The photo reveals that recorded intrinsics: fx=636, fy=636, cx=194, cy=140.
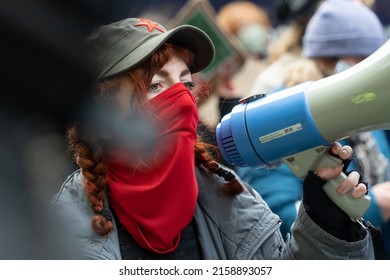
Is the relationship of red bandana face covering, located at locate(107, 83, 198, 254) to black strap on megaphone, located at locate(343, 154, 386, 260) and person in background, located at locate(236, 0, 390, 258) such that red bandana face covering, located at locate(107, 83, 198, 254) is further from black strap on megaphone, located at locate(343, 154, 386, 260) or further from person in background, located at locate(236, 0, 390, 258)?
black strap on megaphone, located at locate(343, 154, 386, 260)

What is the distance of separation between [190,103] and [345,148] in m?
0.32

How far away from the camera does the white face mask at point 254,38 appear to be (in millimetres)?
2227

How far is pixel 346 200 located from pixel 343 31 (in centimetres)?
84

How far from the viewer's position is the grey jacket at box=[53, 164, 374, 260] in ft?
4.10

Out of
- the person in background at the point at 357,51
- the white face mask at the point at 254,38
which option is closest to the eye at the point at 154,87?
the person in background at the point at 357,51

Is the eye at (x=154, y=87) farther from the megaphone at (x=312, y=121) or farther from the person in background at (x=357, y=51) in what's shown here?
the person in background at (x=357, y=51)

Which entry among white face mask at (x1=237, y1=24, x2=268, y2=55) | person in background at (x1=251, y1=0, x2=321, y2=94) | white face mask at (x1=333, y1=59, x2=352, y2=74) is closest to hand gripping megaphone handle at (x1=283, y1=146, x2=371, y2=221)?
white face mask at (x1=333, y1=59, x2=352, y2=74)

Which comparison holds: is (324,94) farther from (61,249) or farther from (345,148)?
(61,249)

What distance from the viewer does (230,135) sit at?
130 cm

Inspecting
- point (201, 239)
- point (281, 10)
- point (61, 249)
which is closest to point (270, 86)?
point (281, 10)

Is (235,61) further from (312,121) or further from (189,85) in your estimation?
(312,121)

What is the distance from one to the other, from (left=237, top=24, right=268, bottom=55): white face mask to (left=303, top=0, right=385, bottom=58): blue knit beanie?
24cm

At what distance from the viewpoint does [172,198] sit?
4.19ft

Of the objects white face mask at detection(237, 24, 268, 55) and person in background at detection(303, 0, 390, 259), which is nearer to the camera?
person in background at detection(303, 0, 390, 259)
